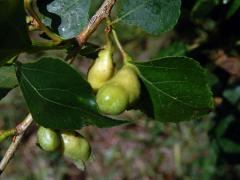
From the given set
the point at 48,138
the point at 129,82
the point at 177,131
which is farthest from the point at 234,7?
the point at 177,131

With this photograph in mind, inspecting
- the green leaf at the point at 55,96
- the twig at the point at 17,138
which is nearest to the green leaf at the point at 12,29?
the green leaf at the point at 55,96

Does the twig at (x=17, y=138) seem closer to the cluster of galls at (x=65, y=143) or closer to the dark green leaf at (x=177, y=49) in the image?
the cluster of galls at (x=65, y=143)

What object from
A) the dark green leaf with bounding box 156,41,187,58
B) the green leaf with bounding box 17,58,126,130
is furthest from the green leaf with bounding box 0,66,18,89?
the dark green leaf with bounding box 156,41,187,58

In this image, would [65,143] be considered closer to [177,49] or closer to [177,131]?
[177,49]

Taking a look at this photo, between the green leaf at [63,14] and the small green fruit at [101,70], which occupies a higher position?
the green leaf at [63,14]

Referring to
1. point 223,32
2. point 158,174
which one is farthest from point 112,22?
point 158,174

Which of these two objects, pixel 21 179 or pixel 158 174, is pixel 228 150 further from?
pixel 21 179
